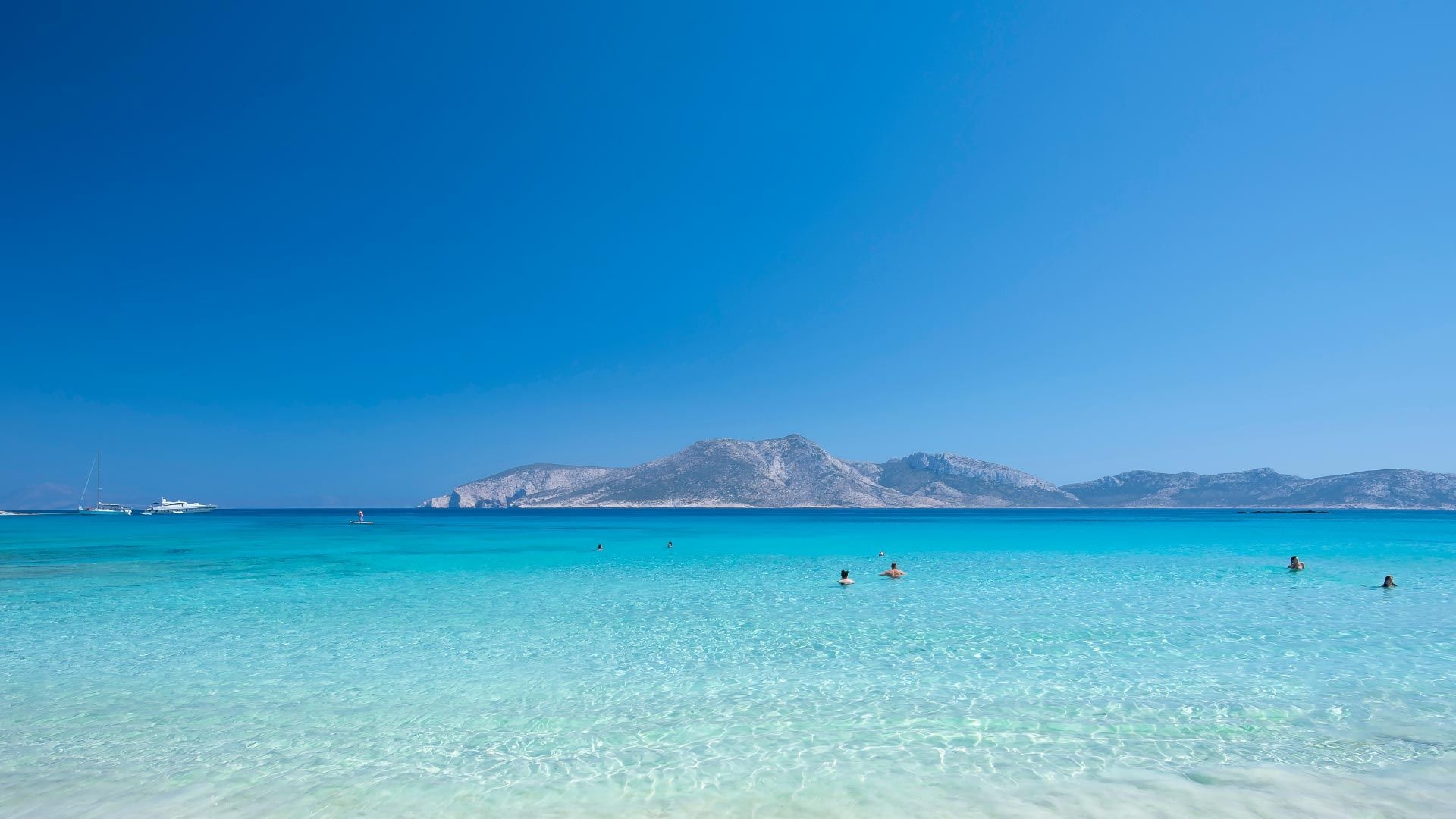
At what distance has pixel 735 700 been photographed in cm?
1167

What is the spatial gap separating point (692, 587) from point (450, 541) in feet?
126

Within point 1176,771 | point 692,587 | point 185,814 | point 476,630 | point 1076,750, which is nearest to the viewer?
point 185,814

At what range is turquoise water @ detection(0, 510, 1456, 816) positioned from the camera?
8148 millimetres

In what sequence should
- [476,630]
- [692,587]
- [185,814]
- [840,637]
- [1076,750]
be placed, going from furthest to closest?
1. [692,587]
2. [476,630]
3. [840,637]
4. [1076,750]
5. [185,814]

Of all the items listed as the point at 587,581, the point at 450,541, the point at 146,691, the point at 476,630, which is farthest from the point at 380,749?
the point at 450,541

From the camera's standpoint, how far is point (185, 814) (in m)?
7.76

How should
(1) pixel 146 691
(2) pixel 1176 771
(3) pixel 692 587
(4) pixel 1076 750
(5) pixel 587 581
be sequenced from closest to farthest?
(2) pixel 1176 771, (4) pixel 1076 750, (1) pixel 146 691, (3) pixel 692 587, (5) pixel 587 581

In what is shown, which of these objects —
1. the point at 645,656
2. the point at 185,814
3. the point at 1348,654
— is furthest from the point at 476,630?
the point at 1348,654

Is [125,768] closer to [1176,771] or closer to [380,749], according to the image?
[380,749]

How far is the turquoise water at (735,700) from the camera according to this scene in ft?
26.7

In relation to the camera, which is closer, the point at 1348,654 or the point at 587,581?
the point at 1348,654

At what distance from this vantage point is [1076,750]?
363 inches

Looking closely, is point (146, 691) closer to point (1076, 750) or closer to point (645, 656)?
point (645, 656)

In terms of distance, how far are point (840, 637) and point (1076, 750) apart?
7.54 metres
